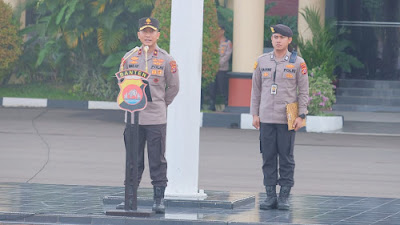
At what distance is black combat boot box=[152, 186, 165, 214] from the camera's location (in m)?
9.24

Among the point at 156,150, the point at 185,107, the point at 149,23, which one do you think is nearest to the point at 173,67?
the point at 149,23

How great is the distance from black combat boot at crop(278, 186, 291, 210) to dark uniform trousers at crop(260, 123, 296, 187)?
52 mm

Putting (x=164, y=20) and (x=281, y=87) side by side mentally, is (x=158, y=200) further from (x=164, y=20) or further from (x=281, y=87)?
(x=164, y=20)

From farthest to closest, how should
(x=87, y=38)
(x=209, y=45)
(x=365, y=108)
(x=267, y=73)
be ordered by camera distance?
(x=87, y=38) → (x=365, y=108) → (x=209, y=45) → (x=267, y=73)

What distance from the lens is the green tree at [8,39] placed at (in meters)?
22.2

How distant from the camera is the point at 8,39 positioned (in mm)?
22219

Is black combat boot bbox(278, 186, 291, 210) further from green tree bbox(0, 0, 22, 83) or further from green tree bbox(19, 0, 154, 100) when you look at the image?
green tree bbox(0, 0, 22, 83)

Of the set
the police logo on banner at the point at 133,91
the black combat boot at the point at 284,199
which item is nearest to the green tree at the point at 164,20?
the black combat boot at the point at 284,199

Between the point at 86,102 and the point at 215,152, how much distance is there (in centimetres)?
771

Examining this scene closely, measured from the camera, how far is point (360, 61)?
942 inches

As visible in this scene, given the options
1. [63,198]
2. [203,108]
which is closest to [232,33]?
[203,108]

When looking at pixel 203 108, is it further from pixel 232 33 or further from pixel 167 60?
pixel 167 60

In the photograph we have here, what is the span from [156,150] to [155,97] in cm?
47

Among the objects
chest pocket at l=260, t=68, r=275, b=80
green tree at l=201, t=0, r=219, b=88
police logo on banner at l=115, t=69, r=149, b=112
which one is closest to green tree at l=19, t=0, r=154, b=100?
green tree at l=201, t=0, r=219, b=88
